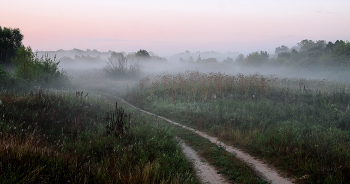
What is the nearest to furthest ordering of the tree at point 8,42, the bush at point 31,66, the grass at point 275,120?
1. the grass at point 275,120
2. the bush at point 31,66
3. the tree at point 8,42

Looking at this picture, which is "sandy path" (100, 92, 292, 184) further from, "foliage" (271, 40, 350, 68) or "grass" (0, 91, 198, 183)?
"foliage" (271, 40, 350, 68)

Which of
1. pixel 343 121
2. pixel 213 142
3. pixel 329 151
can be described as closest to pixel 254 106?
pixel 343 121

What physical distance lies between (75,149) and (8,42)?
2626 centimetres

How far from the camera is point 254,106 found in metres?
12.8

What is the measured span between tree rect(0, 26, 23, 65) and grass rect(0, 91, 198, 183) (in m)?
19.4

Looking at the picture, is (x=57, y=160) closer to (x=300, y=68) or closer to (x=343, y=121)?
(x=343, y=121)

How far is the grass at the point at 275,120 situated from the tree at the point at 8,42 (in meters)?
15.8

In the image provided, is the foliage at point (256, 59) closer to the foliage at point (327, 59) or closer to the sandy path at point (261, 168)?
the foliage at point (327, 59)

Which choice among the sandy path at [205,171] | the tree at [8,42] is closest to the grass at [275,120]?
the sandy path at [205,171]

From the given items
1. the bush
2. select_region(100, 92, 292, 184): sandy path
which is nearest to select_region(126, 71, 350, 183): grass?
select_region(100, 92, 292, 184): sandy path

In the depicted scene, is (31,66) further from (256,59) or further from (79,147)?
(256,59)

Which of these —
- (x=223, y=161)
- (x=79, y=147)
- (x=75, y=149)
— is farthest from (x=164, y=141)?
(x=75, y=149)

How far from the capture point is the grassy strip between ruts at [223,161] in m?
5.29

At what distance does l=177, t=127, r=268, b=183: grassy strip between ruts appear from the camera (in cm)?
529
